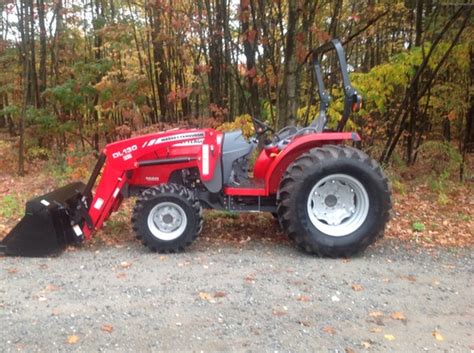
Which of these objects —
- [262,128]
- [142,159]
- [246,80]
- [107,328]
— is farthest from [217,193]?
[246,80]

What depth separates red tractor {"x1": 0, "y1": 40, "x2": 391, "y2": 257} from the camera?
4.80 m

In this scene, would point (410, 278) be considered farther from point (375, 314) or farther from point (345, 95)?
point (345, 95)

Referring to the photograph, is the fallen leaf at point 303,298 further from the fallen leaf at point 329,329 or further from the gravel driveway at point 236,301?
the fallen leaf at point 329,329

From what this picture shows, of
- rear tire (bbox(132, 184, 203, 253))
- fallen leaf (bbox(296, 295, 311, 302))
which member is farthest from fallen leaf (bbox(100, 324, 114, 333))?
rear tire (bbox(132, 184, 203, 253))

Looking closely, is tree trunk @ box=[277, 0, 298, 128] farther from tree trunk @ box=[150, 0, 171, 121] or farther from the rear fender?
tree trunk @ box=[150, 0, 171, 121]

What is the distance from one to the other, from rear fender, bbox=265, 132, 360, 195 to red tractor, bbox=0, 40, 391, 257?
1 centimetres

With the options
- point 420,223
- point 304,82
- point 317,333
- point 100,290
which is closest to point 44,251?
point 100,290

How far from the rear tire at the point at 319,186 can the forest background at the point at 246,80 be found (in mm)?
1084

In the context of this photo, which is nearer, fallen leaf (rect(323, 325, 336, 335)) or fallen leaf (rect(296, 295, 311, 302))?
fallen leaf (rect(323, 325, 336, 335))

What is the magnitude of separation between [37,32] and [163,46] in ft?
11.9

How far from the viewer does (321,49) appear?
18.4ft

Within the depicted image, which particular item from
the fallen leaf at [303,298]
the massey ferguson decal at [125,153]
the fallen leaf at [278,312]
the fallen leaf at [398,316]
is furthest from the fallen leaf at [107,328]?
the massey ferguson decal at [125,153]

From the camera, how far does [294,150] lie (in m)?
5.07

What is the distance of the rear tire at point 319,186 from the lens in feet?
15.7
